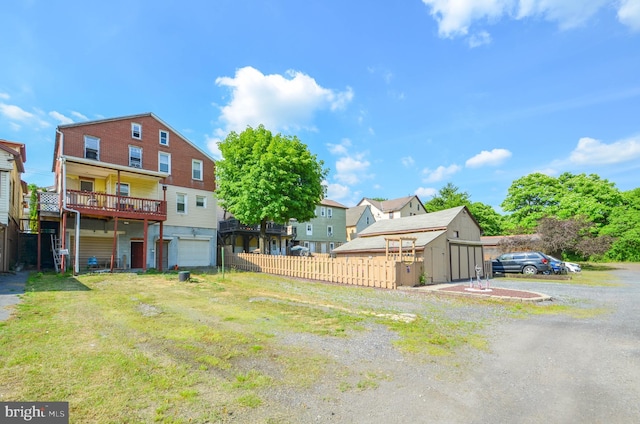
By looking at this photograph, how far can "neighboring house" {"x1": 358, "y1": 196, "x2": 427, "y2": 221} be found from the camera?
171 ft

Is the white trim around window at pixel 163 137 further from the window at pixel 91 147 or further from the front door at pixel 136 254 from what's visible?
the front door at pixel 136 254

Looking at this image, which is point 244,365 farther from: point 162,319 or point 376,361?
point 162,319

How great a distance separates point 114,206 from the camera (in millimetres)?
20156

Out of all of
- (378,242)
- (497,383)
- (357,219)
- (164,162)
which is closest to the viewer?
(497,383)

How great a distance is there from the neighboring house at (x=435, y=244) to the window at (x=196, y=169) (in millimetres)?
12493

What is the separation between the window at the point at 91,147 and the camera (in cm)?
2138

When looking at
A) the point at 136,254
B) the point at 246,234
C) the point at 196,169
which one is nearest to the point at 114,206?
the point at 136,254

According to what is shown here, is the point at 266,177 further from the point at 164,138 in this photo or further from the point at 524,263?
the point at 524,263

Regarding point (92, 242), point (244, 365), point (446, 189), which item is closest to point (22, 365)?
point (244, 365)

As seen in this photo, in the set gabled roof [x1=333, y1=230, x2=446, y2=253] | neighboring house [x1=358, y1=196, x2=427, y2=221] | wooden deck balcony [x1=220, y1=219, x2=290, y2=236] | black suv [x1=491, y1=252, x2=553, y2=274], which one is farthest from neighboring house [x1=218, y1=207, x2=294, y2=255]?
neighboring house [x1=358, y1=196, x2=427, y2=221]

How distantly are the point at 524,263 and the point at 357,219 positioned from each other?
2872 centimetres

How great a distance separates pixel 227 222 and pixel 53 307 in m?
23.9

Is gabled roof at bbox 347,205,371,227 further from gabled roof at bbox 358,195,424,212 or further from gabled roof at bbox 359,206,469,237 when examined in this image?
gabled roof at bbox 359,206,469,237

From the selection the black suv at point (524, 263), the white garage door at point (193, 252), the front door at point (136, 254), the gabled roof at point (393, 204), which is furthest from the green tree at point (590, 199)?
the front door at point (136, 254)
